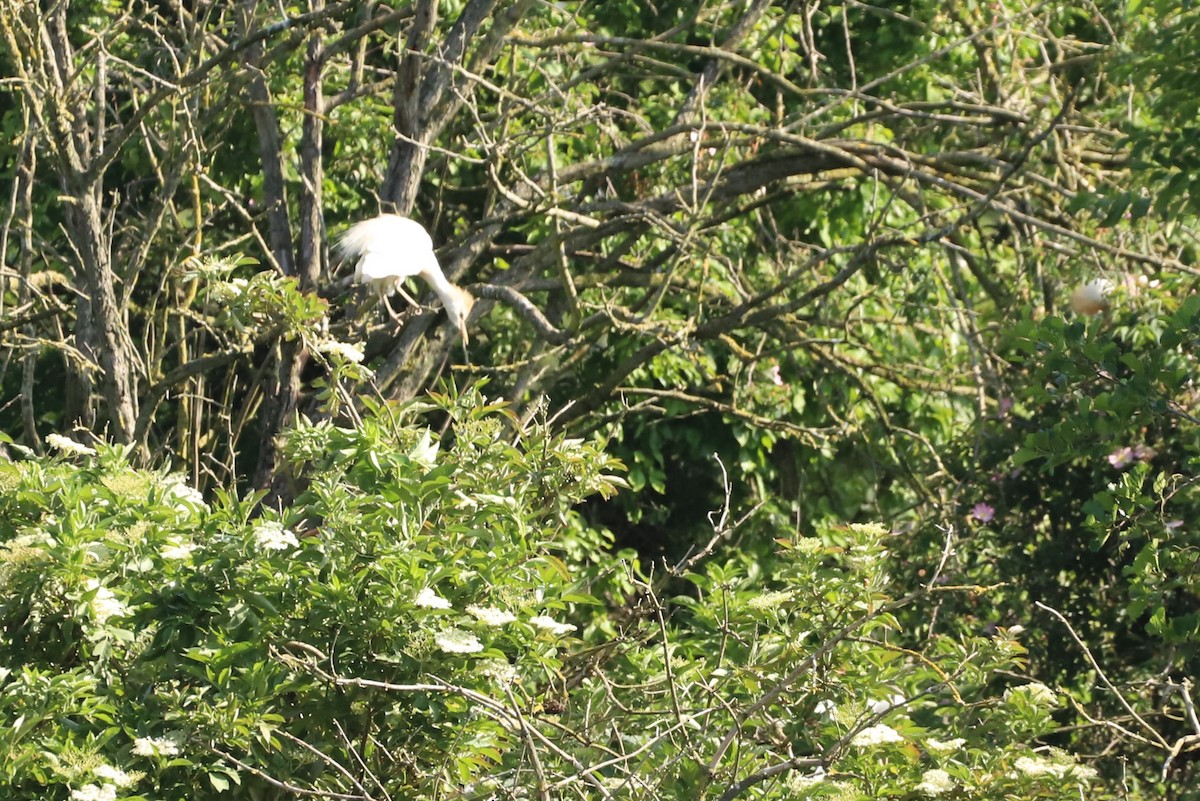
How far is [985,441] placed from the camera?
15.2 ft

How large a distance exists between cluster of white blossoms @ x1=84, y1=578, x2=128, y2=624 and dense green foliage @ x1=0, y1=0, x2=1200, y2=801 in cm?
1

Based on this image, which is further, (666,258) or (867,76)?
(867,76)

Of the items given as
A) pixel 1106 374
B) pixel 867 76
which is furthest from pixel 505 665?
pixel 867 76

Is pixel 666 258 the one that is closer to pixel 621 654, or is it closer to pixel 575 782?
pixel 621 654

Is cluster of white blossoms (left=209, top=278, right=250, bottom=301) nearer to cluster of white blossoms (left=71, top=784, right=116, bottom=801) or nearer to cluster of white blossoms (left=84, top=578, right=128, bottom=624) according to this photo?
cluster of white blossoms (left=84, top=578, right=128, bottom=624)

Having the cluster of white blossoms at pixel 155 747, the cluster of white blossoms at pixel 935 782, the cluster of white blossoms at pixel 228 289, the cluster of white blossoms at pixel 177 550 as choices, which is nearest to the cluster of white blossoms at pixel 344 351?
the cluster of white blossoms at pixel 228 289

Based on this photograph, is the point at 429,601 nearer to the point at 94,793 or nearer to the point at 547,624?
the point at 547,624

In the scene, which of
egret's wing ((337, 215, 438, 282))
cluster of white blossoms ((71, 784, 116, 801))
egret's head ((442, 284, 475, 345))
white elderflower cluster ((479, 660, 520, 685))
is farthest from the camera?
egret's head ((442, 284, 475, 345))

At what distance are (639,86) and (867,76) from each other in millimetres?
984

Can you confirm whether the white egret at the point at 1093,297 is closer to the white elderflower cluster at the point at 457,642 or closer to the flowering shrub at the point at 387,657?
the flowering shrub at the point at 387,657

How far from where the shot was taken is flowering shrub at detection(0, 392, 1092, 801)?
228 cm

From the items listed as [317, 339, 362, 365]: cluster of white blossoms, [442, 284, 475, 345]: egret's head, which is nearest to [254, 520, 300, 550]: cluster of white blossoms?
[317, 339, 362, 365]: cluster of white blossoms

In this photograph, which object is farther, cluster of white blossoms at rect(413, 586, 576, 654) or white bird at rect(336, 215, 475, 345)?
white bird at rect(336, 215, 475, 345)

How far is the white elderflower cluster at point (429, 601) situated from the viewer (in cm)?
227
